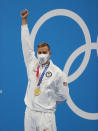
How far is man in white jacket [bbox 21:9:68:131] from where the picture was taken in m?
2.36

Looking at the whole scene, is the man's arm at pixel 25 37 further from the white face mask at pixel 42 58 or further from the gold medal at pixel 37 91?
the gold medal at pixel 37 91

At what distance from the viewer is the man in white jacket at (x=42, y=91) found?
236cm

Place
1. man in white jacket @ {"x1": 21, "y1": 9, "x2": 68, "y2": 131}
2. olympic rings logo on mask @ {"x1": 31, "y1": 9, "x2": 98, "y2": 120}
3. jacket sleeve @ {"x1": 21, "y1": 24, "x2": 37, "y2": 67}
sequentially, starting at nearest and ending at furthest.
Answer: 1. man in white jacket @ {"x1": 21, "y1": 9, "x2": 68, "y2": 131}
2. jacket sleeve @ {"x1": 21, "y1": 24, "x2": 37, "y2": 67}
3. olympic rings logo on mask @ {"x1": 31, "y1": 9, "x2": 98, "y2": 120}

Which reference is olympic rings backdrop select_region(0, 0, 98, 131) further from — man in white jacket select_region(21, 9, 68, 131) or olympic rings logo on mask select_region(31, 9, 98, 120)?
man in white jacket select_region(21, 9, 68, 131)

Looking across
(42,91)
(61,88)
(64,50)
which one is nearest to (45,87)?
(42,91)

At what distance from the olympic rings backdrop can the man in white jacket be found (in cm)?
90

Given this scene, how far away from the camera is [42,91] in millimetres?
2359

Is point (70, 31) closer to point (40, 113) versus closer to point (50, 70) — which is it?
point (50, 70)

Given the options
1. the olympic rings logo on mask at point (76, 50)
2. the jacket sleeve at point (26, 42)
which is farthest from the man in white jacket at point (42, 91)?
the olympic rings logo on mask at point (76, 50)

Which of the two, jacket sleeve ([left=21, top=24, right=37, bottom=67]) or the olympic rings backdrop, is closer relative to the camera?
jacket sleeve ([left=21, top=24, right=37, bottom=67])

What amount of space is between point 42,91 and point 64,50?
115 centimetres

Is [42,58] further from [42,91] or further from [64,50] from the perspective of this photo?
[64,50]

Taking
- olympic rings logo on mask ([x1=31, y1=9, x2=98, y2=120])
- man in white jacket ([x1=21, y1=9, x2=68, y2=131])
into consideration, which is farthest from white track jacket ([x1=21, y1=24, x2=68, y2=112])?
olympic rings logo on mask ([x1=31, y1=9, x2=98, y2=120])

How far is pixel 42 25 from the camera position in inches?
133
